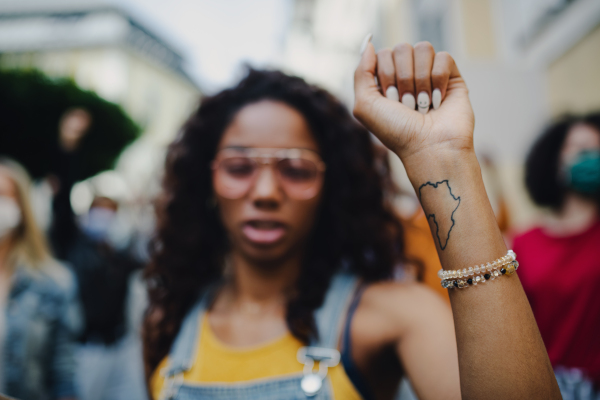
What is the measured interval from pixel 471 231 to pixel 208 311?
1.15m

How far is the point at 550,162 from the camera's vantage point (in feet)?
8.41

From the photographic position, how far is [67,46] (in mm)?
28359

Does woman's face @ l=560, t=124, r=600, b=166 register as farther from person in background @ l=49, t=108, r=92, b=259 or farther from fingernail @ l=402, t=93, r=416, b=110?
person in background @ l=49, t=108, r=92, b=259

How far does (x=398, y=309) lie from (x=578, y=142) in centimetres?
184

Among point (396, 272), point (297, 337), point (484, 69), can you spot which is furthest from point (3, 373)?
point (484, 69)

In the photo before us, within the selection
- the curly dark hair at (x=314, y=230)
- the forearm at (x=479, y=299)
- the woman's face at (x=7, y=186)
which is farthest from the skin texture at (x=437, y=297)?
the woman's face at (x=7, y=186)

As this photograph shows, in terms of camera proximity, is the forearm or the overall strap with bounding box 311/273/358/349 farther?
the overall strap with bounding box 311/273/358/349

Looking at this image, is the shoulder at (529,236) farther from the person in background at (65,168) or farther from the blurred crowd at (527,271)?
the person in background at (65,168)

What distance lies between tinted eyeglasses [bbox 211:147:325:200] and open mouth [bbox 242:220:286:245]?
0.40 feet

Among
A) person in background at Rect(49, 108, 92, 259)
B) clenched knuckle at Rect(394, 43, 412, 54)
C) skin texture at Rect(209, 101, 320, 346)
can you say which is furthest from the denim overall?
person in background at Rect(49, 108, 92, 259)

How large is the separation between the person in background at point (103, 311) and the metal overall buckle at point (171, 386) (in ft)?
11.0

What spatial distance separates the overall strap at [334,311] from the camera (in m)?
1.28

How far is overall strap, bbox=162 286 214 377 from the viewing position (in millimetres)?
1382

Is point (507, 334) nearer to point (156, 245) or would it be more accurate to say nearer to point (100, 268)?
point (156, 245)
